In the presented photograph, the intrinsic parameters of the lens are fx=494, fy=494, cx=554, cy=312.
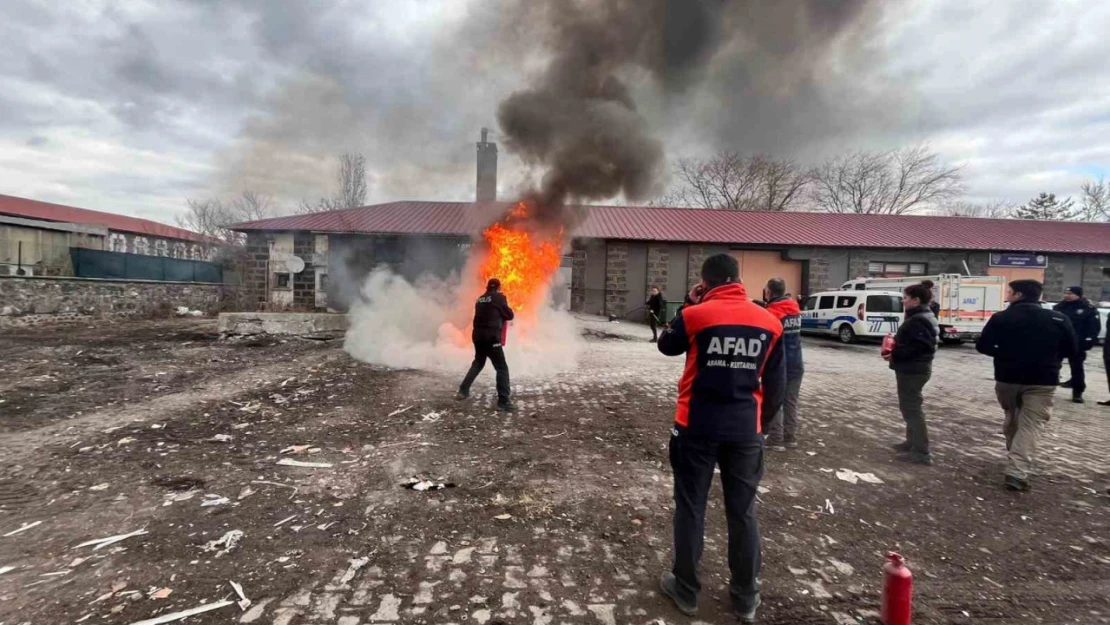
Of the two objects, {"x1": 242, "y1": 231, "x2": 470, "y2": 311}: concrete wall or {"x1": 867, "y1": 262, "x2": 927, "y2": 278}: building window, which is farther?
{"x1": 867, "y1": 262, "x2": 927, "y2": 278}: building window

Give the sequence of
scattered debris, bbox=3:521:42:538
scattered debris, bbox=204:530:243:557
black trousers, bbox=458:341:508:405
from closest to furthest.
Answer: scattered debris, bbox=204:530:243:557, scattered debris, bbox=3:521:42:538, black trousers, bbox=458:341:508:405

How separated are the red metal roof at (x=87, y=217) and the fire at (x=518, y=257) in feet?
90.5

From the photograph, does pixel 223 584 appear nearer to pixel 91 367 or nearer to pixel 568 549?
pixel 568 549

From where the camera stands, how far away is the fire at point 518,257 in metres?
10.9

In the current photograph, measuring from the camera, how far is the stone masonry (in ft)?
65.0

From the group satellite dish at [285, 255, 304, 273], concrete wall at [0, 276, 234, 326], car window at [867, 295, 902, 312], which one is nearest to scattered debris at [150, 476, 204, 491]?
concrete wall at [0, 276, 234, 326]

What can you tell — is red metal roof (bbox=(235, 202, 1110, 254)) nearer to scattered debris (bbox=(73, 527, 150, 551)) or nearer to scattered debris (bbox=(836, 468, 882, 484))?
scattered debris (bbox=(836, 468, 882, 484))

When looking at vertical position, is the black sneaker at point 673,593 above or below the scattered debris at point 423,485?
above

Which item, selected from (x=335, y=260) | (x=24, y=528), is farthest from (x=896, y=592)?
(x=335, y=260)

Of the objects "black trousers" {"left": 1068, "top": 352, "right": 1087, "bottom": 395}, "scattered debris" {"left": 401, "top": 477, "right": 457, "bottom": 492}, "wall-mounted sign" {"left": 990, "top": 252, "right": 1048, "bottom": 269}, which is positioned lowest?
"scattered debris" {"left": 401, "top": 477, "right": 457, "bottom": 492}

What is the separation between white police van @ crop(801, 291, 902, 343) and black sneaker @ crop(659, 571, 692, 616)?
603 inches

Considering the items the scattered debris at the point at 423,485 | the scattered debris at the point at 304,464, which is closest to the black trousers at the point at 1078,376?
the scattered debris at the point at 423,485

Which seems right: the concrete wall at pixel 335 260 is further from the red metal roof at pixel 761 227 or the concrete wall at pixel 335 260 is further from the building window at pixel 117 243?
the building window at pixel 117 243

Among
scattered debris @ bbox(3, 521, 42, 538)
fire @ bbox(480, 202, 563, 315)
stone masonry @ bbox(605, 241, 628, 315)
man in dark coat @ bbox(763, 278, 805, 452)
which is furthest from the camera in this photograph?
stone masonry @ bbox(605, 241, 628, 315)
